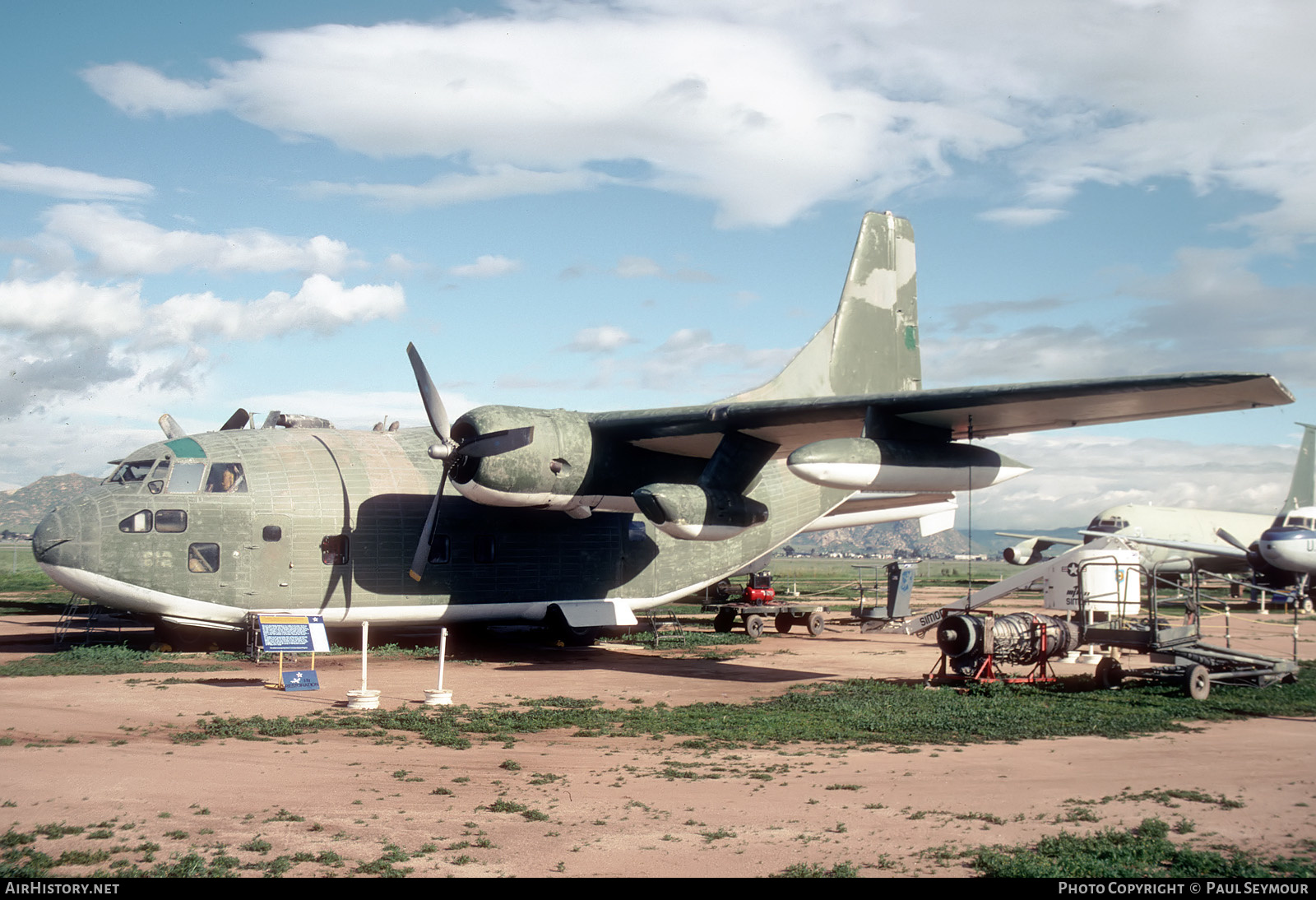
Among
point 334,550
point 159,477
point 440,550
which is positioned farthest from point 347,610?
point 159,477

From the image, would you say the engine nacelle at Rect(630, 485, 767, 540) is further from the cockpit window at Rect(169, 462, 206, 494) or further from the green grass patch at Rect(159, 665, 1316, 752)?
the cockpit window at Rect(169, 462, 206, 494)

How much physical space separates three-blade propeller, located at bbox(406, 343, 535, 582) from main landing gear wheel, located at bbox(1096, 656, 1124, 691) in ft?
36.0

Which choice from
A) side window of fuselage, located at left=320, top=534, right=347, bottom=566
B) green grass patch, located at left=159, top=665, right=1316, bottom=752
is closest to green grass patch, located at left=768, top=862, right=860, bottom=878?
green grass patch, located at left=159, top=665, right=1316, bottom=752

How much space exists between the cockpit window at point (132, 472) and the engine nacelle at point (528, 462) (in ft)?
20.7

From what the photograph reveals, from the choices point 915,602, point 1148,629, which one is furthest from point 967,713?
point 915,602

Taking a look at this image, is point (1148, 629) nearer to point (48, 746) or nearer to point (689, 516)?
point (689, 516)

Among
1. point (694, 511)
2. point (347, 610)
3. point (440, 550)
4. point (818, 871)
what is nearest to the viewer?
point (818, 871)

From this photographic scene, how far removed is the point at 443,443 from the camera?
1892 cm

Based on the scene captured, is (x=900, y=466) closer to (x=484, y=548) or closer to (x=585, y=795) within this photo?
(x=585, y=795)

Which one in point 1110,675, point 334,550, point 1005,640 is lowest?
point 1110,675

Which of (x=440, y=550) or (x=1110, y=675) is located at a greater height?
(x=440, y=550)

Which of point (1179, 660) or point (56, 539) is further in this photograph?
point (56, 539)

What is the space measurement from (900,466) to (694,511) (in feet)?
12.5

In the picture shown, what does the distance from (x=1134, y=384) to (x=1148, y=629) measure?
4.27m
